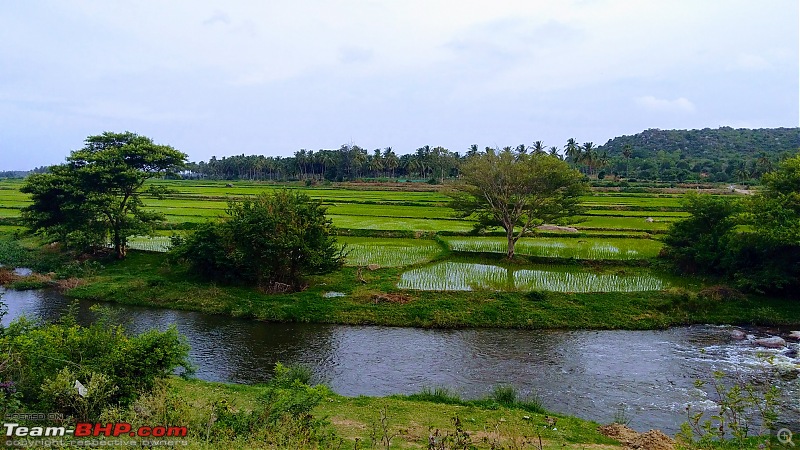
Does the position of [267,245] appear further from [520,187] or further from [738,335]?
[738,335]

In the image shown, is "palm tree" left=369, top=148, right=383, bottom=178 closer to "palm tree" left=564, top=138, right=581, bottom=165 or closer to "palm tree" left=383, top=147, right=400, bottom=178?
"palm tree" left=383, top=147, right=400, bottom=178

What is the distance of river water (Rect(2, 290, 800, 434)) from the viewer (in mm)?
13430

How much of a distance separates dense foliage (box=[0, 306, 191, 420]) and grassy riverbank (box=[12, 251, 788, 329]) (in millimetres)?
9959

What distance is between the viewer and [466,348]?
56.4 ft

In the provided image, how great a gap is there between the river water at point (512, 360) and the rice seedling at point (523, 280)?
377 cm

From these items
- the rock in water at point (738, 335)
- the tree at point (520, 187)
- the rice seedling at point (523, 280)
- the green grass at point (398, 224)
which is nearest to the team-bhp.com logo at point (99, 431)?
the rice seedling at point (523, 280)

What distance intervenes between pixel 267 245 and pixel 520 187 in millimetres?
14519

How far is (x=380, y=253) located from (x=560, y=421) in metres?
18.4

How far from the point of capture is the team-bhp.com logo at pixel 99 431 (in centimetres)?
724

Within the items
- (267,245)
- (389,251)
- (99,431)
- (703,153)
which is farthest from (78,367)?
(703,153)

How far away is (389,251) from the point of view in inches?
1168

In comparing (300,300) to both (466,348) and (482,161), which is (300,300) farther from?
(482,161)

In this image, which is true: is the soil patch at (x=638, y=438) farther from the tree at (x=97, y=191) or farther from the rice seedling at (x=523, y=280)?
the tree at (x=97, y=191)

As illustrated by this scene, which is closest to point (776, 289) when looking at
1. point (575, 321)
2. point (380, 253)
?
point (575, 321)
